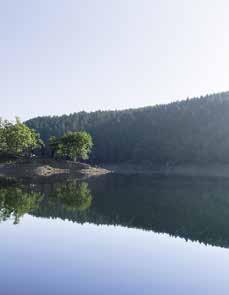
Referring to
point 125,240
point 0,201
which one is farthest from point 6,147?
point 125,240

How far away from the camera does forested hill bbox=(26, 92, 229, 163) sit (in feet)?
472

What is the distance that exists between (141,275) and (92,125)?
558ft

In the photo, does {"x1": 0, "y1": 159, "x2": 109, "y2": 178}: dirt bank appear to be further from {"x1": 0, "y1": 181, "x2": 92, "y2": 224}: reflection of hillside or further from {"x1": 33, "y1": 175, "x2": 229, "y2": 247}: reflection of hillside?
{"x1": 33, "y1": 175, "x2": 229, "y2": 247}: reflection of hillside

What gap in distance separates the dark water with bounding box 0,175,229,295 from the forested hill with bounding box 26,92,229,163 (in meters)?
96.1

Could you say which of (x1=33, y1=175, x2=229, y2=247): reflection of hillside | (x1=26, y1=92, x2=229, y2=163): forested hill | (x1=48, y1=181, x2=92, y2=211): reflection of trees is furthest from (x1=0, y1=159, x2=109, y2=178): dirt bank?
(x1=26, y1=92, x2=229, y2=163): forested hill

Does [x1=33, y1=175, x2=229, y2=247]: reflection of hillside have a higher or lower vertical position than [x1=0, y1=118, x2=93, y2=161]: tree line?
lower

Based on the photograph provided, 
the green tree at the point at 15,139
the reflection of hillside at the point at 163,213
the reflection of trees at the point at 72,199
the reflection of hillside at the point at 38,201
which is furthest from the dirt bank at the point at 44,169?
the reflection of hillside at the point at 163,213

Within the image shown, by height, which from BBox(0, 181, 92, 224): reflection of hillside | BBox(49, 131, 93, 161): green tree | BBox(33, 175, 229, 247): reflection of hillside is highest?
BBox(49, 131, 93, 161): green tree

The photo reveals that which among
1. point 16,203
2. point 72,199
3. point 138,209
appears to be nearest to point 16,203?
point 16,203

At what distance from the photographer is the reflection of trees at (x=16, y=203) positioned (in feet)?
124

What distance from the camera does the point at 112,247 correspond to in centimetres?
2572

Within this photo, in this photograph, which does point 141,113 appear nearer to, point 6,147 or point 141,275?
point 6,147

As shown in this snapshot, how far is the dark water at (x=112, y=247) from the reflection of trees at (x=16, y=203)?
0.10 m

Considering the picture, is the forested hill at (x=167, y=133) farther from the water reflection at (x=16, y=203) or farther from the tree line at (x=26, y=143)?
the water reflection at (x=16, y=203)
